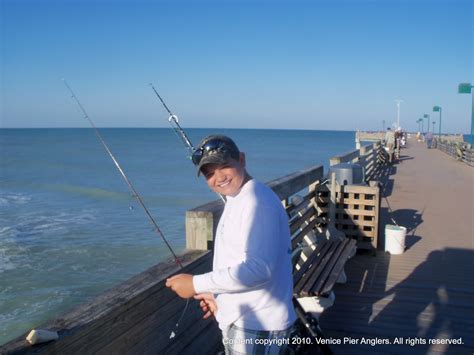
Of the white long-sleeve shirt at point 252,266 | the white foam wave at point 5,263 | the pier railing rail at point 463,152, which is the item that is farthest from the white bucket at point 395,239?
the pier railing rail at point 463,152

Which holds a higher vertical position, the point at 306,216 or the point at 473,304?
the point at 306,216

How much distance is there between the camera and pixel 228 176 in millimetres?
2049

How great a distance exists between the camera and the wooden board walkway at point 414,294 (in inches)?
161

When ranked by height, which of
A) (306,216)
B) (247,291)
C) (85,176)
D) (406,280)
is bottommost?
(85,176)

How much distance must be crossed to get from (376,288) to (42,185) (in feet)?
98.0

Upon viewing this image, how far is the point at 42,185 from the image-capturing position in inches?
1235

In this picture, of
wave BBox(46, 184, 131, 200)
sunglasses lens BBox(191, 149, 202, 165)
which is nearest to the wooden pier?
sunglasses lens BBox(191, 149, 202, 165)

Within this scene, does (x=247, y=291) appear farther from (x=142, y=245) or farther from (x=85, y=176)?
(x=85, y=176)

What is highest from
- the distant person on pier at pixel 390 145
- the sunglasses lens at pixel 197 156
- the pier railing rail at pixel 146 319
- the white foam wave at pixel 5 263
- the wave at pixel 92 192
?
the sunglasses lens at pixel 197 156

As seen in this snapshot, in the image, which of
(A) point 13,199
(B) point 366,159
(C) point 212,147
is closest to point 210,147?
(C) point 212,147

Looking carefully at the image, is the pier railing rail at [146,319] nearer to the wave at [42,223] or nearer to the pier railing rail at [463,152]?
the wave at [42,223]

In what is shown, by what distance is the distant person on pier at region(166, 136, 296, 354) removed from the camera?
1.80 metres

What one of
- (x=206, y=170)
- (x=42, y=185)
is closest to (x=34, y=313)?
(x=206, y=170)

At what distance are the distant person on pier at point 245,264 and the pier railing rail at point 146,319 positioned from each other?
1.44 ft
